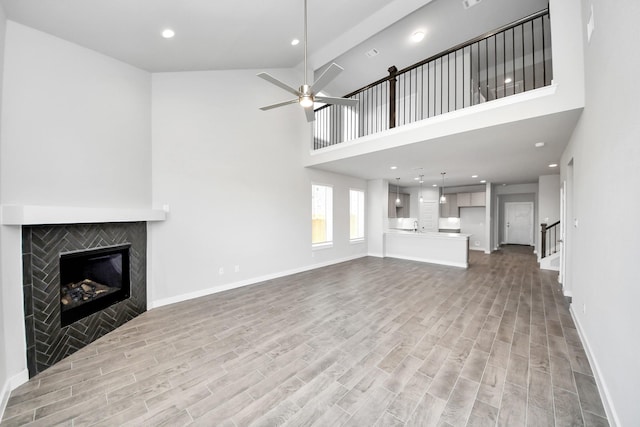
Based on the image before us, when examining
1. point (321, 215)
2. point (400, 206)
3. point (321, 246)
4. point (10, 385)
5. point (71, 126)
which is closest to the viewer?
point (10, 385)

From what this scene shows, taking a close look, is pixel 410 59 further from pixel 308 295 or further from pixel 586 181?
pixel 308 295

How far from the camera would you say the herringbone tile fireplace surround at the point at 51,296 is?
2.18 meters

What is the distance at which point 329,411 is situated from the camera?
173 centimetres

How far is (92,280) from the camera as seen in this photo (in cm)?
302

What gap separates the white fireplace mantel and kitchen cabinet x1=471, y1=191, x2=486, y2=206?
10.4 metres

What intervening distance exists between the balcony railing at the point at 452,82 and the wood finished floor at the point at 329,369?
11.1 feet

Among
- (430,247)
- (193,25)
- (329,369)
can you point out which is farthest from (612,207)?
(430,247)

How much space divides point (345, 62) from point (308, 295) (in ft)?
18.6

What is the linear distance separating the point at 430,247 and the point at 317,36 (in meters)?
5.93

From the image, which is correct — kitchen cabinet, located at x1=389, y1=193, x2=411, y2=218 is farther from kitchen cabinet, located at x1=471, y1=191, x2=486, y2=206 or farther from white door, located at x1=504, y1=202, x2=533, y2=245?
white door, located at x1=504, y1=202, x2=533, y2=245

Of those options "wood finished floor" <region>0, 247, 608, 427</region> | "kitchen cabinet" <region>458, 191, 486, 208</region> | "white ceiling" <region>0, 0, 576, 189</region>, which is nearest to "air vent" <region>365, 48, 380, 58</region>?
"white ceiling" <region>0, 0, 576, 189</region>

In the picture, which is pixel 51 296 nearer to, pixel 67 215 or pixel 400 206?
pixel 67 215

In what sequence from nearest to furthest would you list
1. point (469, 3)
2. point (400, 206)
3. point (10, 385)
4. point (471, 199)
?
point (10, 385) < point (469, 3) < point (471, 199) < point (400, 206)

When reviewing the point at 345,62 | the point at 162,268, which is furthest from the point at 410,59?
the point at 162,268
